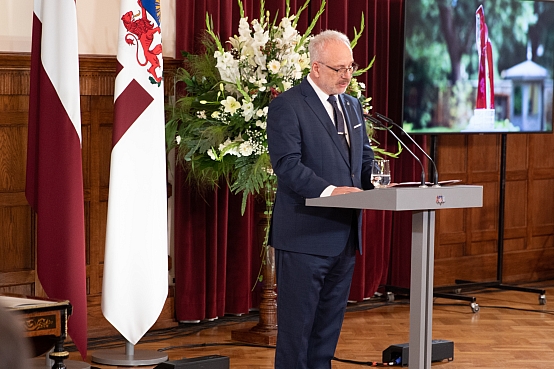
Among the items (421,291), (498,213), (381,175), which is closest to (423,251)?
(421,291)

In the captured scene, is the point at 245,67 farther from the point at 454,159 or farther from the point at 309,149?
the point at 454,159

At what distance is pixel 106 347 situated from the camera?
4.72 metres

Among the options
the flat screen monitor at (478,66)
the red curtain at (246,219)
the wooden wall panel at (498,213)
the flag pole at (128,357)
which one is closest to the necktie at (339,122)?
the flag pole at (128,357)

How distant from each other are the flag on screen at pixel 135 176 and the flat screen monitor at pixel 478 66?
221 cm

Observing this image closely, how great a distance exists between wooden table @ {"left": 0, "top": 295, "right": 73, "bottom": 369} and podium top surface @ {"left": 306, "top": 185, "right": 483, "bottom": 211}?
1380 mm

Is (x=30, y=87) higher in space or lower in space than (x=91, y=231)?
higher

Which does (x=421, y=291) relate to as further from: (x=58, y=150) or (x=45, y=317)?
(x=58, y=150)

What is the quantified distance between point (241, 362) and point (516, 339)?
1.79 m

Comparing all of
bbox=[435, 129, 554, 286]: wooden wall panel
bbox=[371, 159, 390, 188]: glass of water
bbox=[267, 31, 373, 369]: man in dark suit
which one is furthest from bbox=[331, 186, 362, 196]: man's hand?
bbox=[435, 129, 554, 286]: wooden wall panel

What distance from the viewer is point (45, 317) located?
346 cm

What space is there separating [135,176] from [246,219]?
1341 millimetres

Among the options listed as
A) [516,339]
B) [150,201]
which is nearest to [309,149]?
[150,201]

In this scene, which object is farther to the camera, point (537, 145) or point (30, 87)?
point (537, 145)

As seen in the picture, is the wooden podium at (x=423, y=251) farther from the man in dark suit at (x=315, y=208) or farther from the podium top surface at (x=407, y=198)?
the man in dark suit at (x=315, y=208)
